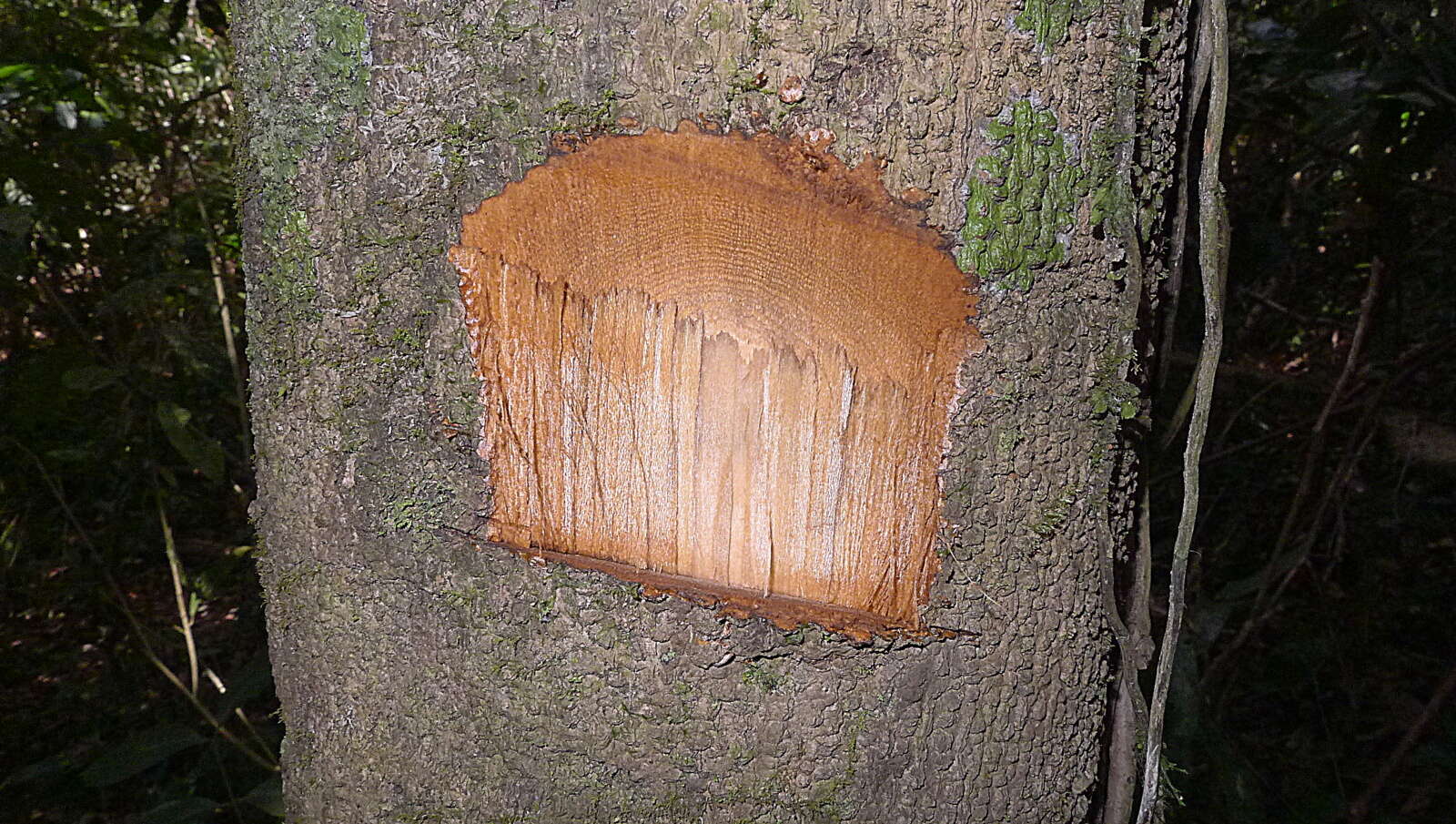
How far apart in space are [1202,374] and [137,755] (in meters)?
1.97

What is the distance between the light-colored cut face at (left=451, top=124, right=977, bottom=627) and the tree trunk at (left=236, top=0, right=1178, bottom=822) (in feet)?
0.07

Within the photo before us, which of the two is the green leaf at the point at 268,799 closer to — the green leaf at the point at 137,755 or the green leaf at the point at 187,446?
the green leaf at the point at 137,755

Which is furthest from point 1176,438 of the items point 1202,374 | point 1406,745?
point 1202,374

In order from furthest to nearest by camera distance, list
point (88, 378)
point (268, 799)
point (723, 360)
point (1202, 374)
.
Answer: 1. point (88, 378)
2. point (268, 799)
3. point (1202, 374)
4. point (723, 360)

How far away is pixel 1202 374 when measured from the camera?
747 mm

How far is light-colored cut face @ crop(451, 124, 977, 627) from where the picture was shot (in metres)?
0.59

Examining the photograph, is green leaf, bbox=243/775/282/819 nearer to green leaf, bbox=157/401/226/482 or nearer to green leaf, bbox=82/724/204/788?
green leaf, bbox=82/724/204/788

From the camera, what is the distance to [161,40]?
6.96 ft

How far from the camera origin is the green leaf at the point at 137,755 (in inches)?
69.1

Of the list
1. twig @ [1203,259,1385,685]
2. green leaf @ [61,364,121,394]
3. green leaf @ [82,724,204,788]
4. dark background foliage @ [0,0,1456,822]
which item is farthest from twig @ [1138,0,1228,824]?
green leaf @ [61,364,121,394]

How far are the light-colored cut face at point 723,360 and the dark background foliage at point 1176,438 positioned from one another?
1.23 metres

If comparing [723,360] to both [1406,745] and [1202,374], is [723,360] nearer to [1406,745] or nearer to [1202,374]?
[1202,374]

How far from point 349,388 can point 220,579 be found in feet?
9.57

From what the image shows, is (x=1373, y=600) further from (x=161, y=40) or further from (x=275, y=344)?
(x=161, y=40)
